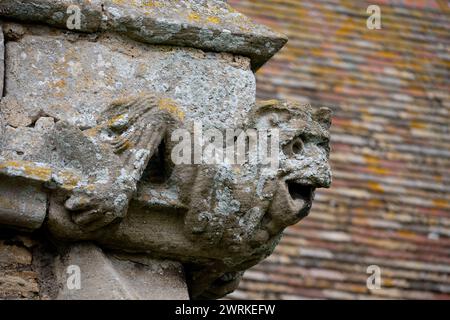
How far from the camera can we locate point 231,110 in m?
4.87

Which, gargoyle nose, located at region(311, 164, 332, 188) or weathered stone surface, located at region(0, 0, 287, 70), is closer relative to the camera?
gargoyle nose, located at region(311, 164, 332, 188)

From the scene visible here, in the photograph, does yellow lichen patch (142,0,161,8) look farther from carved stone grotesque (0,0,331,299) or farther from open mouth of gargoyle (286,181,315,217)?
open mouth of gargoyle (286,181,315,217)

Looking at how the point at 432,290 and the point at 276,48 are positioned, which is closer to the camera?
the point at 276,48

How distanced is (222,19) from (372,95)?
820 cm

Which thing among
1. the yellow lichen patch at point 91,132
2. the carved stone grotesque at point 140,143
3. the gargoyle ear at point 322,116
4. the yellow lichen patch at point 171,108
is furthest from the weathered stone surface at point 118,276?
the gargoyle ear at point 322,116

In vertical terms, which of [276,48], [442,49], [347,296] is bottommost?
[347,296]

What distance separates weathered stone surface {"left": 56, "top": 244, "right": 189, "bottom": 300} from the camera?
4.52m

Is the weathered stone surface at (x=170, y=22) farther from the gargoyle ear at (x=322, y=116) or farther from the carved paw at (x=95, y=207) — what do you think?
the carved paw at (x=95, y=207)

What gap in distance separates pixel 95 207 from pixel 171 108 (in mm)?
393

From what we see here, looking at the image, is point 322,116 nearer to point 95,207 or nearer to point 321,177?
point 321,177

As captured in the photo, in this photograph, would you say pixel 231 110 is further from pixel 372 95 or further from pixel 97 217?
pixel 372 95

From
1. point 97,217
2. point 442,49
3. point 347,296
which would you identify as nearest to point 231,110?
point 97,217

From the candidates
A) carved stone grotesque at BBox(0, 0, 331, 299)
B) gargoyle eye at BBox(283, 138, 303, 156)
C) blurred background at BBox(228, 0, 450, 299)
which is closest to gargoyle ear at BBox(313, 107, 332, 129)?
carved stone grotesque at BBox(0, 0, 331, 299)
